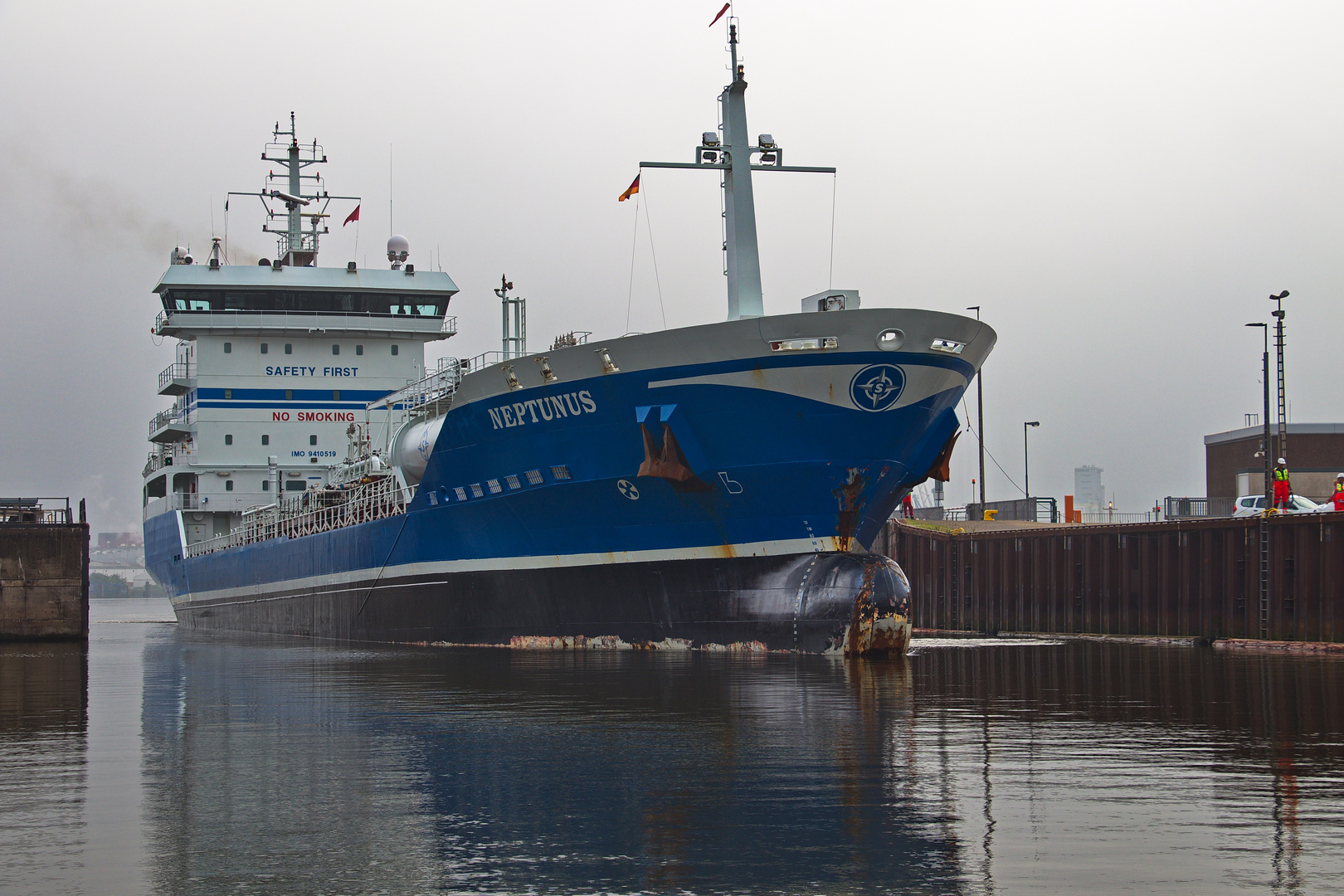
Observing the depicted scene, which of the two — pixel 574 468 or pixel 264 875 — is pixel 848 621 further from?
pixel 264 875

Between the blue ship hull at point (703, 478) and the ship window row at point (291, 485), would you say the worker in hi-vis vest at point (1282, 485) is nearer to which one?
the blue ship hull at point (703, 478)

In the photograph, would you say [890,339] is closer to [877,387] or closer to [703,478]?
[877,387]

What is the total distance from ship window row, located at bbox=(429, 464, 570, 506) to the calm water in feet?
19.3

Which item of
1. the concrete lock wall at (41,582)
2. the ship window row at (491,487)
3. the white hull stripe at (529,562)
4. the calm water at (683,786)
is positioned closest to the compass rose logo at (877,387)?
the white hull stripe at (529,562)

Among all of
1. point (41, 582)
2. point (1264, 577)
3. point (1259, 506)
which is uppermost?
point (1259, 506)

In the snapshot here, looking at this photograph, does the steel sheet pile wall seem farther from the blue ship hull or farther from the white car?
the blue ship hull

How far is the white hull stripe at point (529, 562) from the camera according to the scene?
1953 cm

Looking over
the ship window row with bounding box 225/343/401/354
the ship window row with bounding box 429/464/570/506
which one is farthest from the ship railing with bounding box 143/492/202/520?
the ship window row with bounding box 429/464/570/506

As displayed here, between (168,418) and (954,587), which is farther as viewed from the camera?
(168,418)

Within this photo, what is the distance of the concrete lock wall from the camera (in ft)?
98.8

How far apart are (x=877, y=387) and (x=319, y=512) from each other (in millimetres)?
17647

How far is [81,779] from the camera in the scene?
8.83 metres

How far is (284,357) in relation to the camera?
127 ft

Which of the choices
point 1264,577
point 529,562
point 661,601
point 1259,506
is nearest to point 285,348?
point 529,562
